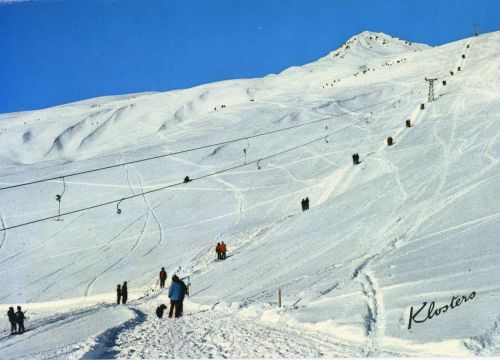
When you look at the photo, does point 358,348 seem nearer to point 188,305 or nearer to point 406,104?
point 188,305

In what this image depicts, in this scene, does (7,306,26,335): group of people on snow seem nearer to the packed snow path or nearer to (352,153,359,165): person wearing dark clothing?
the packed snow path

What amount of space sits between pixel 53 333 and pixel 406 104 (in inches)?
1868

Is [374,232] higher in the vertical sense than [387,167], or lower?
lower

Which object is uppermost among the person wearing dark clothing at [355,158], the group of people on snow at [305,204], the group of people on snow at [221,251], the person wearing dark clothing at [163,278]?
the person wearing dark clothing at [355,158]

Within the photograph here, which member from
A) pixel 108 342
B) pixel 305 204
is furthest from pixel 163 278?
pixel 108 342

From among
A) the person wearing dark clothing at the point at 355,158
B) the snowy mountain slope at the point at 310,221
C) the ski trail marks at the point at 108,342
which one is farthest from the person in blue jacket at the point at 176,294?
the person wearing dark clothing at the point at 355,158

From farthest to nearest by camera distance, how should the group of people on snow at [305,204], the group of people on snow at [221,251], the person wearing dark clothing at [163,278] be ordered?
1. the group of people on snow at [305,204]
2. the group of people on snow at [221,251]
3. the person wearing dark clothing at [163,278]

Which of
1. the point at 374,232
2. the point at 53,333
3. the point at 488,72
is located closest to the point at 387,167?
the point at 374,232

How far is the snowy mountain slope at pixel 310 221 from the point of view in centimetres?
1209

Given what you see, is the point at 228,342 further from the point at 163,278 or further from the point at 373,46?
the point at 373,46

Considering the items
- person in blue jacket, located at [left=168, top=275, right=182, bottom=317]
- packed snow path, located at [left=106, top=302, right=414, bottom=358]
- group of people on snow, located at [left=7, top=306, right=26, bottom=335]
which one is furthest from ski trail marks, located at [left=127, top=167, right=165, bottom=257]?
packed snow path, located at [left=106, top=302, right=414, bottom=358]

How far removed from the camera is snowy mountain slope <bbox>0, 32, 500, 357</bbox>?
12.1 metres

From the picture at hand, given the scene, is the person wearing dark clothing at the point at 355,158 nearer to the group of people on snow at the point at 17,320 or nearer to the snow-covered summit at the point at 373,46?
the group of people on snow at the point at 17,320

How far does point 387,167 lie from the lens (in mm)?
32125
